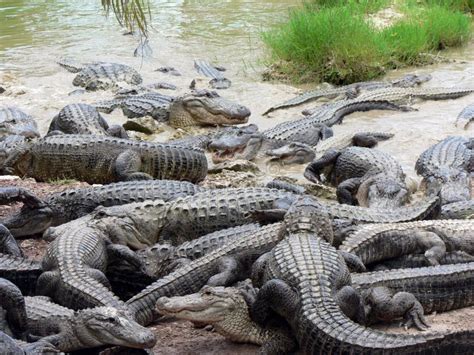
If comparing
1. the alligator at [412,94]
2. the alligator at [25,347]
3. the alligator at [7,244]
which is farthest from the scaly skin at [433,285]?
the alligator at [412,94]

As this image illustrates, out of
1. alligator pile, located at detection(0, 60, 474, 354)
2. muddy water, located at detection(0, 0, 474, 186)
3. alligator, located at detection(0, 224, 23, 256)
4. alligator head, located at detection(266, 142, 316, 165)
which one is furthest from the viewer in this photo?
muddy water, located at detection(0, 0, 474, 186)

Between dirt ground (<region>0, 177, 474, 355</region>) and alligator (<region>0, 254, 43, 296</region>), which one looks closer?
dirt ground (<region>0, 177, 474, 355</region>)

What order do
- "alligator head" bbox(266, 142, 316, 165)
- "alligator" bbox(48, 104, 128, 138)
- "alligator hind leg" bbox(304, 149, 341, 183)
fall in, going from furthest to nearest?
1. "alligator" bbox(48, 104, 128, 138)
2. "alligator head" bbox(266, 142, 316, 165)
3. "alligator hind leg" bbox(304, 149, 341, 183)

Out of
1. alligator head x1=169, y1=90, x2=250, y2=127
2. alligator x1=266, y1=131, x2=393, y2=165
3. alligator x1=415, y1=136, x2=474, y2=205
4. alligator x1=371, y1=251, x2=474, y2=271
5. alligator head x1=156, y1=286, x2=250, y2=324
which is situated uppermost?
alligator head x1=156, y1=286, x2=250, y2=324

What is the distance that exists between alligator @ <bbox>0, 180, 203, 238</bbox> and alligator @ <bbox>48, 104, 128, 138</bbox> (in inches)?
98.0

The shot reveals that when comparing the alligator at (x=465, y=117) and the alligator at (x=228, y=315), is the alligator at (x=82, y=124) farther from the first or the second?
the alligator at (x=228, y=315)

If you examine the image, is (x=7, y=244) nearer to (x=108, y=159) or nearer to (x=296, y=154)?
(x=108, y=159)

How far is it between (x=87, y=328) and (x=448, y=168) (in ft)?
13.6

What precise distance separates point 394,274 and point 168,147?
3742 millimetres

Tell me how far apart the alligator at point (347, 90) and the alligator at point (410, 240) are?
18.2ft

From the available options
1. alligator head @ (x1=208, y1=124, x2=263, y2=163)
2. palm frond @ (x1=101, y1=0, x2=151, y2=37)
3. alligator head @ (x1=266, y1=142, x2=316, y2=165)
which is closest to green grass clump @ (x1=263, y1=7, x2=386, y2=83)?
alligator head @ (x1=208, y1=124, x2=263, y2=163)

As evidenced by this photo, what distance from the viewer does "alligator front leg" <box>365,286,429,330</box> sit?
13.6ft

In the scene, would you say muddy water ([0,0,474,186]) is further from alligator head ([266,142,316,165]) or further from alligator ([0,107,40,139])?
alligator ([0,107,40,139])

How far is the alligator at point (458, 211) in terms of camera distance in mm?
5832
